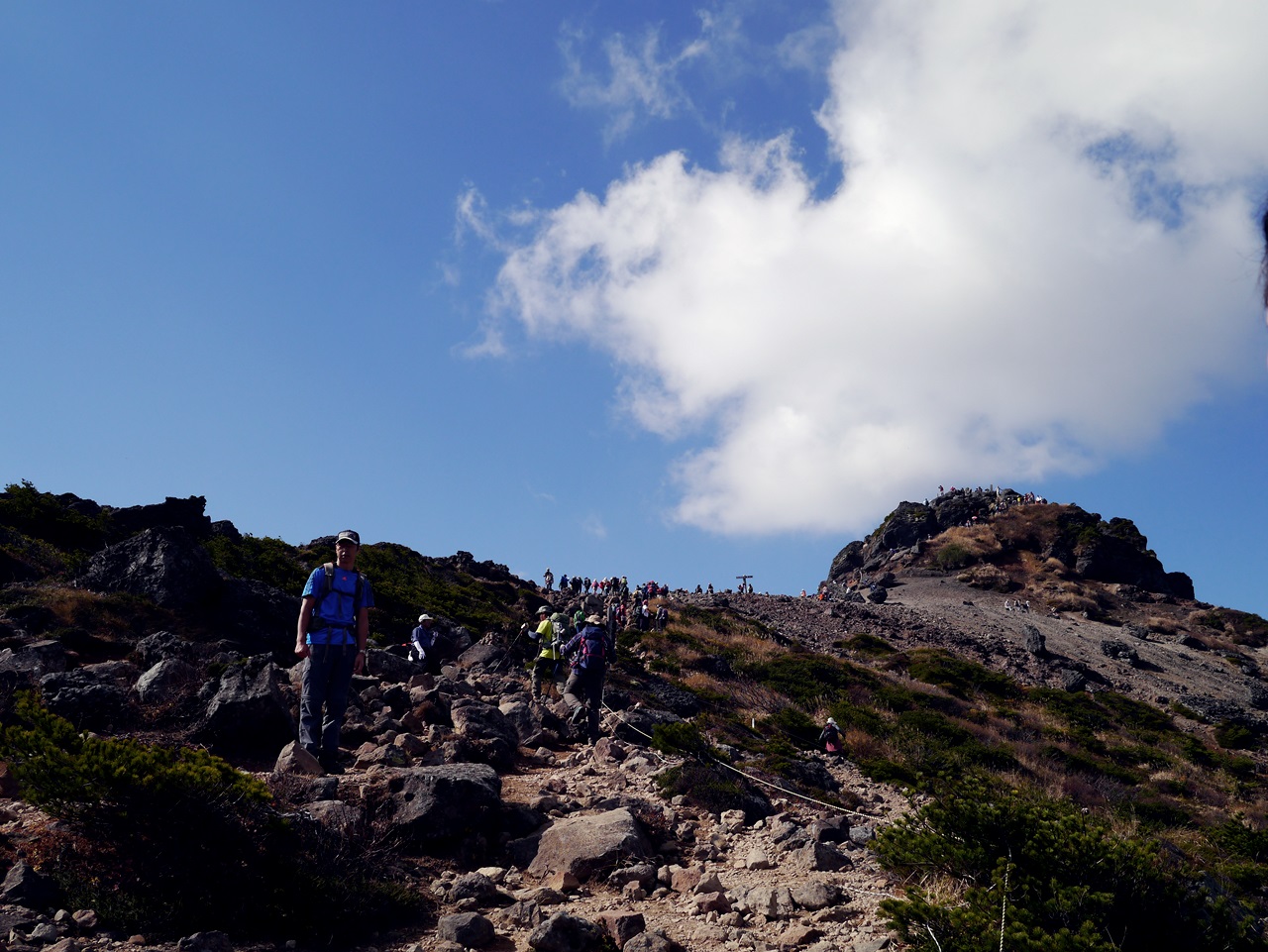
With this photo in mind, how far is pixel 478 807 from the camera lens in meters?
5.27

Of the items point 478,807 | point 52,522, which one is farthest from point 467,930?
point 52,522

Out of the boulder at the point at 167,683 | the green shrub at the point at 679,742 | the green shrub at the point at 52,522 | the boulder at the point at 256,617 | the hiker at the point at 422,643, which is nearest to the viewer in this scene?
the boulder at the point at 167,683

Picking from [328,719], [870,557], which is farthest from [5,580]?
[870,557]

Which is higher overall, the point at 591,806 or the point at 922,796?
the point at 922,796

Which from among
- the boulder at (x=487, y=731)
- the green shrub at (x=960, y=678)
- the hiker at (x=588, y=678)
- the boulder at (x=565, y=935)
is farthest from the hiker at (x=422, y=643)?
the green shrub at (x=960, y=678)

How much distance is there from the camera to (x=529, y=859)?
5129 millimetres

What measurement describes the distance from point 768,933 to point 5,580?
12537 millimetres

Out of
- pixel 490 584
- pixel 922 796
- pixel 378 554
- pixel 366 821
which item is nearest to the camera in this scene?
pixel 366 821

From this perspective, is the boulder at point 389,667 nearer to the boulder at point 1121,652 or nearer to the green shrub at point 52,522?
the green shrub at point 52,522

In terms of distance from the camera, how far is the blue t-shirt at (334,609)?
20.5 ft

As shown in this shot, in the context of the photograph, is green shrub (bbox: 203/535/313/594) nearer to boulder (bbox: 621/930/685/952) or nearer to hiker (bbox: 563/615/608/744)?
hiker (bbox: 563/615/608/744)

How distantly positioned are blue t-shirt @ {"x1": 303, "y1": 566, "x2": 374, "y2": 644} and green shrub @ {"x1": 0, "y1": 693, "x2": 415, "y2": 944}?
198 centimetres

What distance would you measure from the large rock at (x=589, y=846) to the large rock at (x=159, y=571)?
831 centimetres

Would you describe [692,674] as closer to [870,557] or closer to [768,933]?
[768,933]
